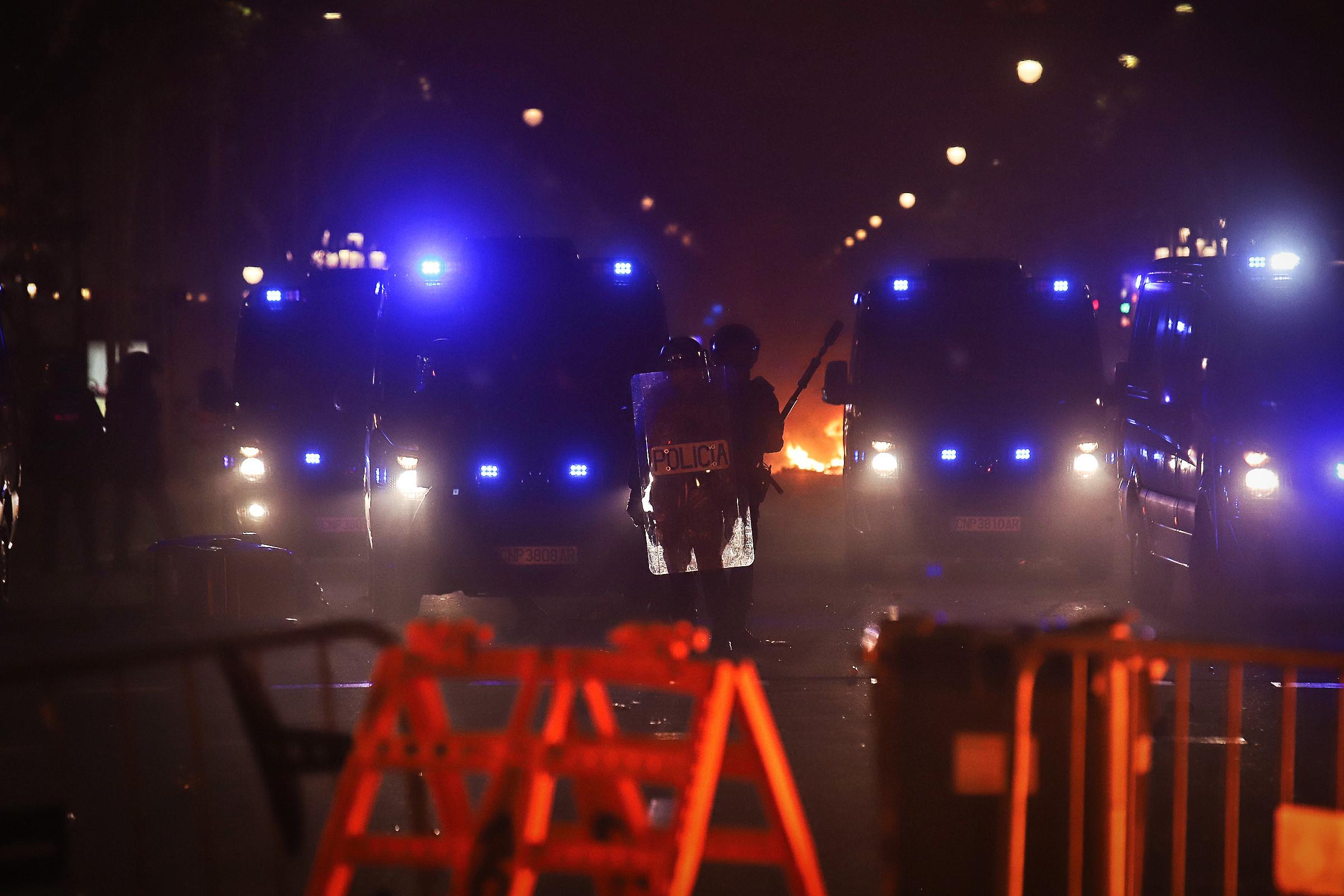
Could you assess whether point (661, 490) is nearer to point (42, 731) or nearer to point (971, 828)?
point (42, 731)

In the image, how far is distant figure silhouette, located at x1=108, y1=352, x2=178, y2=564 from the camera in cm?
1625

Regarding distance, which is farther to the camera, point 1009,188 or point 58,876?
point 1009,188

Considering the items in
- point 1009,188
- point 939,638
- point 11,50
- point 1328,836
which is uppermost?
point 1009,188

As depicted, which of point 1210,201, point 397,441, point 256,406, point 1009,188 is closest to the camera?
point 397,441

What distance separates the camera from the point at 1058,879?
4633 millimetres

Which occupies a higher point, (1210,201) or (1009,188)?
(1009,188)

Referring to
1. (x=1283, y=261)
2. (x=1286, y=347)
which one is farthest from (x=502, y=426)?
(x=1283, y=261)

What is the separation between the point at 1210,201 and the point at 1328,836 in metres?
30.2

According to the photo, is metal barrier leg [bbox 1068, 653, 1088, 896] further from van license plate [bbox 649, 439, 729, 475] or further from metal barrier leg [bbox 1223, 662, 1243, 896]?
van license plate [bbox 649, 439, 729, 475]

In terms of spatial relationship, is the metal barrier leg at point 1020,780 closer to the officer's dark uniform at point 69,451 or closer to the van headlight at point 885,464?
the van headlight at point 885,464

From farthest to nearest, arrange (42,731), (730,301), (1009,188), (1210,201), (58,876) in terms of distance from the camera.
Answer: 1. (730,301)
2. (1009,188)
3. (1210,201)
4. (42,731)
5. (58,876)

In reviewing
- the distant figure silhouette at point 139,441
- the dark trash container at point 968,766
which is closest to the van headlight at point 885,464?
the distant figure silhouette at point 139,441

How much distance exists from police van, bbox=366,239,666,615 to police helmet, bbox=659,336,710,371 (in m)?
0.65

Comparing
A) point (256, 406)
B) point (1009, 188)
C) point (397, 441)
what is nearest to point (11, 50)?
point (256, 406)
